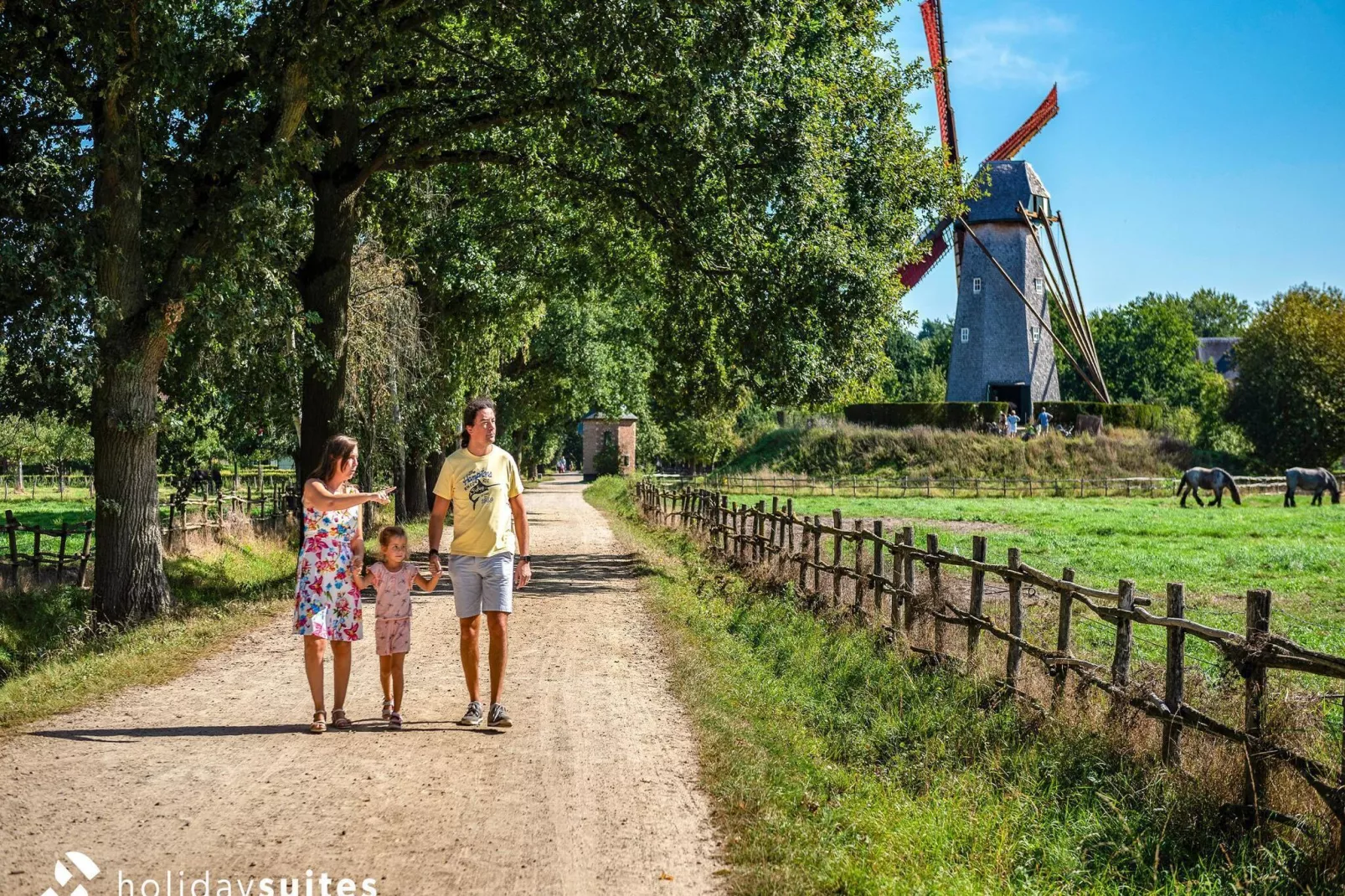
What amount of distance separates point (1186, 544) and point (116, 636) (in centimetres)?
2013

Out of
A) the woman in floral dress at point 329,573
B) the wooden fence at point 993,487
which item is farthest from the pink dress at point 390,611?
the wooden fence at point 993,487

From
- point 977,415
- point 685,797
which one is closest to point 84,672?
point 685,797

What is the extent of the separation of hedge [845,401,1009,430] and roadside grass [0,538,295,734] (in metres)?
40.3

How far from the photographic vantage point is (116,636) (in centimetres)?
1159

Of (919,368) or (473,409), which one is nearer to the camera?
(473,409)

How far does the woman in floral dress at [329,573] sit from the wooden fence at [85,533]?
11752 millimetres

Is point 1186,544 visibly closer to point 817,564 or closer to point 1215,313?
point 817,564

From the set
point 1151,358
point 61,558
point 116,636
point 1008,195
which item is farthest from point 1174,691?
point 1151,358

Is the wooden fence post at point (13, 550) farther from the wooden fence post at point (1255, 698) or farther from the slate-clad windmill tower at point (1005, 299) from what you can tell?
the slate-clad windmill tower at point (1005, 299)

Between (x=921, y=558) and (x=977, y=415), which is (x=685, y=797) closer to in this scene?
(x=921, y=558)

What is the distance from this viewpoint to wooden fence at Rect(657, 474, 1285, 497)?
47438 millimetres

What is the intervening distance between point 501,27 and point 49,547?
1557cm

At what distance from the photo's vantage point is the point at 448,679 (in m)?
9.57

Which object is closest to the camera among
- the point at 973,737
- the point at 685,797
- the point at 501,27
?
the point at 685,797
